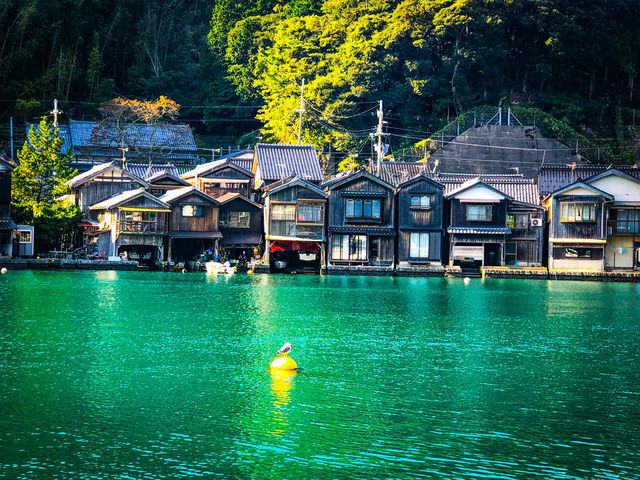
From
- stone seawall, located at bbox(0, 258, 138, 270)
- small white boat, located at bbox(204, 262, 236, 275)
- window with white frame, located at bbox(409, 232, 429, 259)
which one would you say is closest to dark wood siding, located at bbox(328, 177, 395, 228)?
window with white frame, located at bbox(409, 232, 429, 259)

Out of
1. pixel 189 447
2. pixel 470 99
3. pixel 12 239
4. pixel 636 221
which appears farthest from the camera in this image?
pixel 470 99

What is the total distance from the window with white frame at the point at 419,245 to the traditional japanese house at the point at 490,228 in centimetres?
168

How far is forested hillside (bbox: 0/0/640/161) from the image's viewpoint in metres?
77.6

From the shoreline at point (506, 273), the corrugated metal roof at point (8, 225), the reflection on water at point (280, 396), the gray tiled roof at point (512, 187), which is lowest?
the reflection on water at point (280, 396)

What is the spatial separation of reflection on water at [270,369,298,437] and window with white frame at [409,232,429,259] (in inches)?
1436

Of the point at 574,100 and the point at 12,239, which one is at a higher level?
the point at 574,100

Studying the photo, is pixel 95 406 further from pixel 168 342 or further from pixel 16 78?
pixel 16 78

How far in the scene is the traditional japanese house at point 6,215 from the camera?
178 feet

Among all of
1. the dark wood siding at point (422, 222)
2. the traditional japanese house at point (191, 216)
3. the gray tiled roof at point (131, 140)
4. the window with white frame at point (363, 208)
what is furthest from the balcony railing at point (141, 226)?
the gray tiled roof at point (131, 140)

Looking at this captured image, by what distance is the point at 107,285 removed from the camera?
44812 mm

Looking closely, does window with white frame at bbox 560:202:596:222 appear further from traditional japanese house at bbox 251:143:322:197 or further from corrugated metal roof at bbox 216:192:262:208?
corrugated metal roof at bbox 216:192:262:208

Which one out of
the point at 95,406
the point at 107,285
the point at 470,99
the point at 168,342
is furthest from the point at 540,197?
the point at 95,406

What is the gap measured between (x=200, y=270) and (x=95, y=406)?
131 feet

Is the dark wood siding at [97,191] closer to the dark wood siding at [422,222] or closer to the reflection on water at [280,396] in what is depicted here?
the dark wood siding at [422,222]
